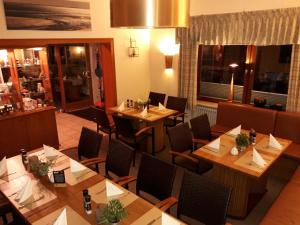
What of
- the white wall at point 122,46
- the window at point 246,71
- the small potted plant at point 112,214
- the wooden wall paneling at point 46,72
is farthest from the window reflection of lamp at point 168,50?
the small potted plant at point 112,214

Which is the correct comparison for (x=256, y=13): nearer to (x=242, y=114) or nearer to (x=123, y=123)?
(x=242, y=114)

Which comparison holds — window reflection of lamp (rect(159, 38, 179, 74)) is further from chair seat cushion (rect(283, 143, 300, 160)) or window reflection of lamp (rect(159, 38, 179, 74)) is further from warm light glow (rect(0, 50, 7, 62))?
warm light glow (rect(0, 50, 7, 62))

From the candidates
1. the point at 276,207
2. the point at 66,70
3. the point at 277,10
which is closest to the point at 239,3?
the point at 277,10

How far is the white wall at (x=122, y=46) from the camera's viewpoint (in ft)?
17.4

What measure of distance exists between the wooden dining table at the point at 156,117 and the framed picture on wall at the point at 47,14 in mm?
1928

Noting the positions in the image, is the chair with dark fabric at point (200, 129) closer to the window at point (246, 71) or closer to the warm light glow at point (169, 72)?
the window at point (246, 71)

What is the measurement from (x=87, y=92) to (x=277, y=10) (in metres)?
6.01

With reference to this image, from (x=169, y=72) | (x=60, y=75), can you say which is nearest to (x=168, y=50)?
(x=169, y=72)

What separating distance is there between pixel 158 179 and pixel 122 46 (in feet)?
14.2

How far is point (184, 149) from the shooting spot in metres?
3.84

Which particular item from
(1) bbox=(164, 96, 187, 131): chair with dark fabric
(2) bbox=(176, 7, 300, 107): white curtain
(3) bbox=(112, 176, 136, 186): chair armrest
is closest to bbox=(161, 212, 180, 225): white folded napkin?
(3) bbox=(112, 176, 136, 186): chair armrest

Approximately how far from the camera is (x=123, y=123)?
4.39 metres

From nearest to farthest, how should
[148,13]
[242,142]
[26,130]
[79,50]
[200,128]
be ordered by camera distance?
1. [148,13]
2. [242,142]
3. [200,128]
4. [26,130]
5. [79,50]

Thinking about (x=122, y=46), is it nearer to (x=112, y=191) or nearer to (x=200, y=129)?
(x=200, y=129)
